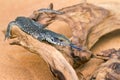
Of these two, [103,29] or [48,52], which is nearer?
[48,52]

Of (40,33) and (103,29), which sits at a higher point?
(40,33)

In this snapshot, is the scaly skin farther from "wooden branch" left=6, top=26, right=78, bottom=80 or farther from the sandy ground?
the sandy ground

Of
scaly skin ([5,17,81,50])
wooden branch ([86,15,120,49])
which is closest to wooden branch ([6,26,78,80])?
scaly skin ([5,17,81,50])

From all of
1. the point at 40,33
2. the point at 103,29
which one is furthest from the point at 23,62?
the point at 103,29

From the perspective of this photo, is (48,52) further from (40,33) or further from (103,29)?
(103,29)

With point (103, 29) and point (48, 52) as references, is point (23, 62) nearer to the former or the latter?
point (48, 52)

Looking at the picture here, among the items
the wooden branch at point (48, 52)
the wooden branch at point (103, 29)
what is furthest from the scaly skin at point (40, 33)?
the wooden branch at point (103, 29)

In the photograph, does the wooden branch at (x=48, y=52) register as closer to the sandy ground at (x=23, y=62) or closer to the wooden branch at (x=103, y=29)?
the sandy ground at (x=23, y=62)
